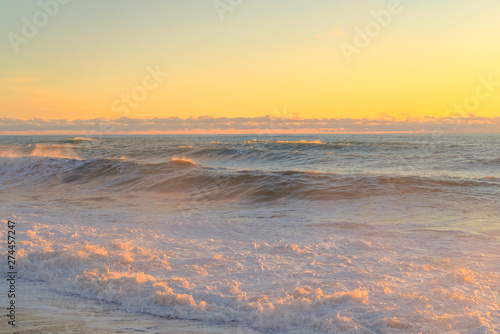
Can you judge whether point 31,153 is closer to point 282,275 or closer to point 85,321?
point 85,321

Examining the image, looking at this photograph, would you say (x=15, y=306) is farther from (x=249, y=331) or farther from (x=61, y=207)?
(x=61, y=207)

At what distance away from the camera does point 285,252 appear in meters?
6.55

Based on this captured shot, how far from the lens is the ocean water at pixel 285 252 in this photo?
14.2ft

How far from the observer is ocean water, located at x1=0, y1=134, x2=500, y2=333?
14.2 ft

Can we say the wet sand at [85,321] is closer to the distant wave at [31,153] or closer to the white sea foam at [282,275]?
the white sea foam at [282,275]

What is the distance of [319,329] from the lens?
157 inches

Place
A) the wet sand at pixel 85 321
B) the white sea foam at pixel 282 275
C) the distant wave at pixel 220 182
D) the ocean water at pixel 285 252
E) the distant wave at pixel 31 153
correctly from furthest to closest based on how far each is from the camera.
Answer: the distant wave at pixel 31 153, the distant wave at pixel 220 182, the ocean water at pixel 285 252, the white sea foam at pixel 282 275, the wet sand at pixel 85 321

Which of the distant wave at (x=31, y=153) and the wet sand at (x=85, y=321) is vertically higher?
the distant wave at (x=31, y=153)

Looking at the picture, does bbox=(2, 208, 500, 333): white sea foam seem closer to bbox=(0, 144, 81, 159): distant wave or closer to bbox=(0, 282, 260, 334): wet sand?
bbox=(0, 282, 260, 334): wet sand

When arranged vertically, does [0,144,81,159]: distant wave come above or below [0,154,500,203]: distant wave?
above

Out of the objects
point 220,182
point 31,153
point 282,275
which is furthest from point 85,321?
point 31,153

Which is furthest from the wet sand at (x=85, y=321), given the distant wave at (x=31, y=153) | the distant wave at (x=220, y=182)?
the distant wave at (x=31, y=153)

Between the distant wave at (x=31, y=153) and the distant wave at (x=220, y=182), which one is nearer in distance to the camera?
the distant wave at (x=220, y=182)

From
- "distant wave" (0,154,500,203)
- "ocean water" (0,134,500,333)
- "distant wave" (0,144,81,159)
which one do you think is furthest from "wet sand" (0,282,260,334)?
"distant wave" (0,144,81,159)
